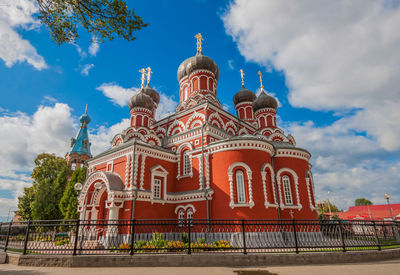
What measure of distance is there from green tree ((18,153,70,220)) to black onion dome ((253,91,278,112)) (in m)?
22.7

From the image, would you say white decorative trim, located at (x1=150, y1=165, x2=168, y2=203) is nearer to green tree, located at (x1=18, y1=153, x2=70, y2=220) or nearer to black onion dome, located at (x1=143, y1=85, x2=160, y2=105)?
black onion dome, located at (x1=143, y1=85, x2=160, y2=105)

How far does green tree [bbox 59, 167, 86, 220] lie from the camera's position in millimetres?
22391

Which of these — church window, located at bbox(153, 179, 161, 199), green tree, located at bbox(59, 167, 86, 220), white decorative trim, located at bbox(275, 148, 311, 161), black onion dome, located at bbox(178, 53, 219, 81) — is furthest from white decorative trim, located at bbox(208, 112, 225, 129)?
green tree, located at bbox(59, 167, 86, 220)

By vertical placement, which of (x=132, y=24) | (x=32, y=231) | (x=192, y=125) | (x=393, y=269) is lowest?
(x=393, y=269)

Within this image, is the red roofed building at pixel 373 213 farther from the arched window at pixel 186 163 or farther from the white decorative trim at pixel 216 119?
the arched window at pixel 186 163

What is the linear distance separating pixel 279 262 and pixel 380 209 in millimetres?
46828

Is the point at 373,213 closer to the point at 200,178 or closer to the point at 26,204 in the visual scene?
the point at 200,178

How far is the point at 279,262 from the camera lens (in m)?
7.34

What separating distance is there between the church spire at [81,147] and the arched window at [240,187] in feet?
97.9

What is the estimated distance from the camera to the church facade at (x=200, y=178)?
557 inches

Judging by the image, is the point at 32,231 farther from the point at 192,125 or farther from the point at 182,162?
the point at 192,125

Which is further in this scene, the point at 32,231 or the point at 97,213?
the point at 97,213

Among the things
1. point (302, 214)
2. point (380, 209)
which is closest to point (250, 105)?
point (302, 214)

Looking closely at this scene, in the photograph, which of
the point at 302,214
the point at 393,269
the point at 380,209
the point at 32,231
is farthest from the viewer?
the point at 380,209
